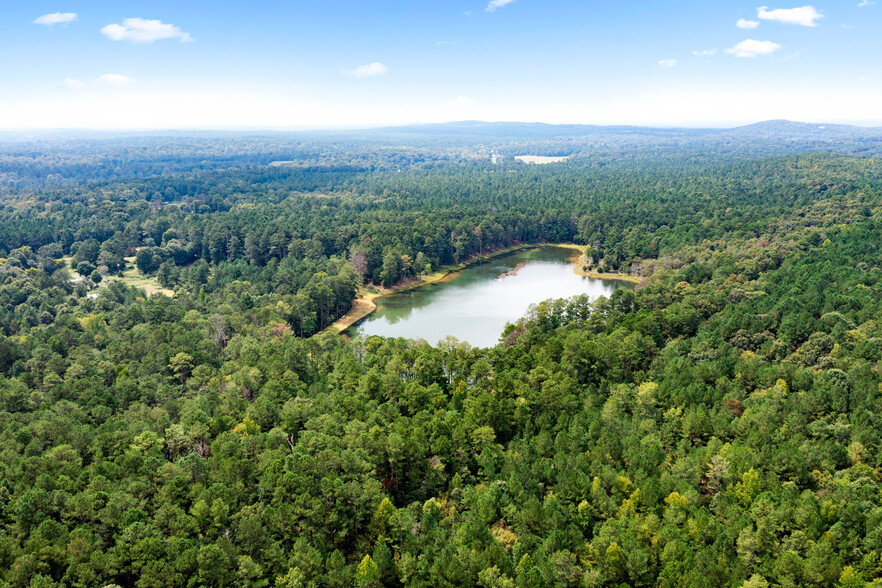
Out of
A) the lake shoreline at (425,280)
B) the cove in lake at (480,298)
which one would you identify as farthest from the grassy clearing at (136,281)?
the cove in lake at (480,298)

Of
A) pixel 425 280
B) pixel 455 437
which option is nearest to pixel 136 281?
pixel 425 280

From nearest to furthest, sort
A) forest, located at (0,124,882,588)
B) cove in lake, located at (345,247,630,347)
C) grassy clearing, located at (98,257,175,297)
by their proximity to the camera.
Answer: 1. forest, located at (0,124,882,588)
2. cove in lake, located at (345,247,630,347)
3. grassy clearing, located at (98,257,175,297)

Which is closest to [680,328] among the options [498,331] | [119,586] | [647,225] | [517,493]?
[498,331]

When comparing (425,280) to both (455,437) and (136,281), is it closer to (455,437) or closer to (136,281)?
(136,281)

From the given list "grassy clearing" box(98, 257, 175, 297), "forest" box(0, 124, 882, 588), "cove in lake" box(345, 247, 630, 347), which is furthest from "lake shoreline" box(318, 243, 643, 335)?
"grassy clearing" box(98, 257, 175, 297)

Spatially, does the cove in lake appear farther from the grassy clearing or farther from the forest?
the grassy clearing

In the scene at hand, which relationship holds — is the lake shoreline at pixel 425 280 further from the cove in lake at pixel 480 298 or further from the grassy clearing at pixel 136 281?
the grassy clearing at pixel 136 281
